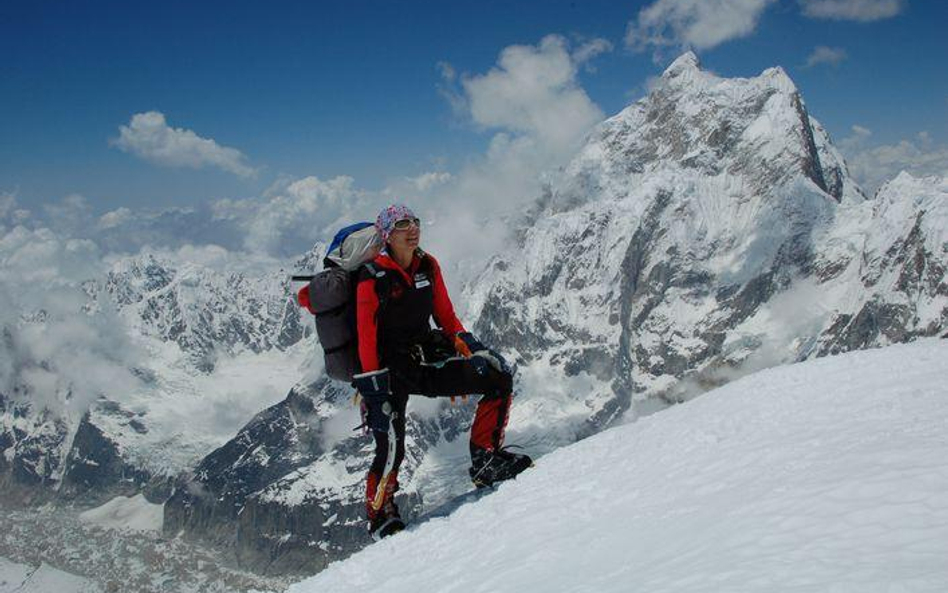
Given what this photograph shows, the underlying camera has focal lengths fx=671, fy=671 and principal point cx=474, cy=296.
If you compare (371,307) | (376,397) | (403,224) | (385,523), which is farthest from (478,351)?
(385,523)

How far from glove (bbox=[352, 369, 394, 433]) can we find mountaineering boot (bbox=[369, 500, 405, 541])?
147cm

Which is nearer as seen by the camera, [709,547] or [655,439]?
[709,547]

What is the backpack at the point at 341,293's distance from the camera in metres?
9.66

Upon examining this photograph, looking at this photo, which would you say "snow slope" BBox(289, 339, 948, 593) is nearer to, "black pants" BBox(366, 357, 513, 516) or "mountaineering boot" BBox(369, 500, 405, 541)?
"mountaineering boot" BBox(369, 500, 405, 541)

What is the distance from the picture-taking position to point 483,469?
1115 cm

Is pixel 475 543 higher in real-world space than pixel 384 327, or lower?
lower

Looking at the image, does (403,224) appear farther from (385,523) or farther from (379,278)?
(385,523)

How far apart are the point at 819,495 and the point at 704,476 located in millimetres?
2081

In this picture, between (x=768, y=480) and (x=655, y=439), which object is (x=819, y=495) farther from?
(x=655, y=439)

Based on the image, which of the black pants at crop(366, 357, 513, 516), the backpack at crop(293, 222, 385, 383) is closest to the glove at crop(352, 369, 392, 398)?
the backpack at crop(293, 222, 385, 383)

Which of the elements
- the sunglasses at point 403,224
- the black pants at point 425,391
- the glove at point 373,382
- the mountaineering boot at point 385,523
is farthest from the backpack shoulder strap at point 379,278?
the mountaineering boot at point 385,523

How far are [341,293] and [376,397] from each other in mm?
1608

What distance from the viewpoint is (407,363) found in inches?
409

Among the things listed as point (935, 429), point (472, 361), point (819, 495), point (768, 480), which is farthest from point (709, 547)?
point (472, 361)
